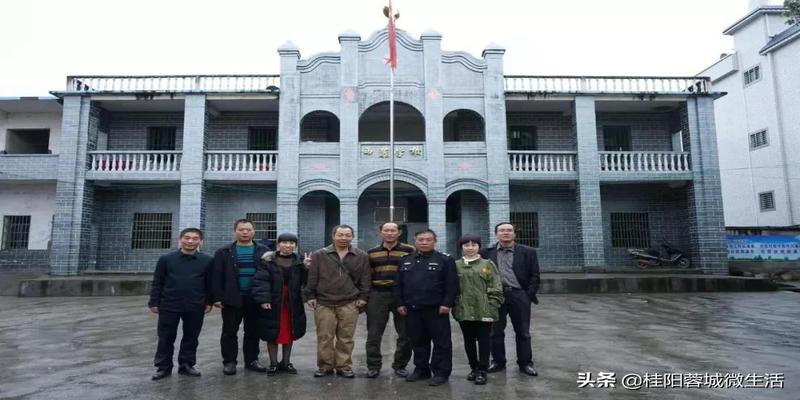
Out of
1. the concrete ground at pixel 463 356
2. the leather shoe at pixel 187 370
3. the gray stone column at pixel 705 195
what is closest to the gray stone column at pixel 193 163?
the concrete ground at pixel 463 356

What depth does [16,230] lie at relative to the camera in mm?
16766

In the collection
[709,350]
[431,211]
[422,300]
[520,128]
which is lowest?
[709,350]

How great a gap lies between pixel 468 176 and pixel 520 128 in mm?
3363

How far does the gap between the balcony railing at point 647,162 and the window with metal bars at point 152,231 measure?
14.8m

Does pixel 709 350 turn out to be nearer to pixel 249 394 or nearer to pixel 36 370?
pixel 249 394

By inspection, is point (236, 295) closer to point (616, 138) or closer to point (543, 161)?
point (543, 161)

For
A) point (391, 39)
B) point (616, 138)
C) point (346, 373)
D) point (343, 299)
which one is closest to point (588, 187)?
point (616, 138)

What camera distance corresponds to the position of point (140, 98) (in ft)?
50.1

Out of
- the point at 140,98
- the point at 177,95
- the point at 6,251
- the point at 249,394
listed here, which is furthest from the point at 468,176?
the point at 6,251

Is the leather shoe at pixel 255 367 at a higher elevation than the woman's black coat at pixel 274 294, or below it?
below

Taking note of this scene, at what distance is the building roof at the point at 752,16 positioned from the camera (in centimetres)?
1997

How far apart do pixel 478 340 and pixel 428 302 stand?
2.04 feet

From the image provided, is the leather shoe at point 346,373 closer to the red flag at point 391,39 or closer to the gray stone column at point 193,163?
the red flag at point 391,39

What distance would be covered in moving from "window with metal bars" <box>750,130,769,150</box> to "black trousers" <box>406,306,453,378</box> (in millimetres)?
22000
